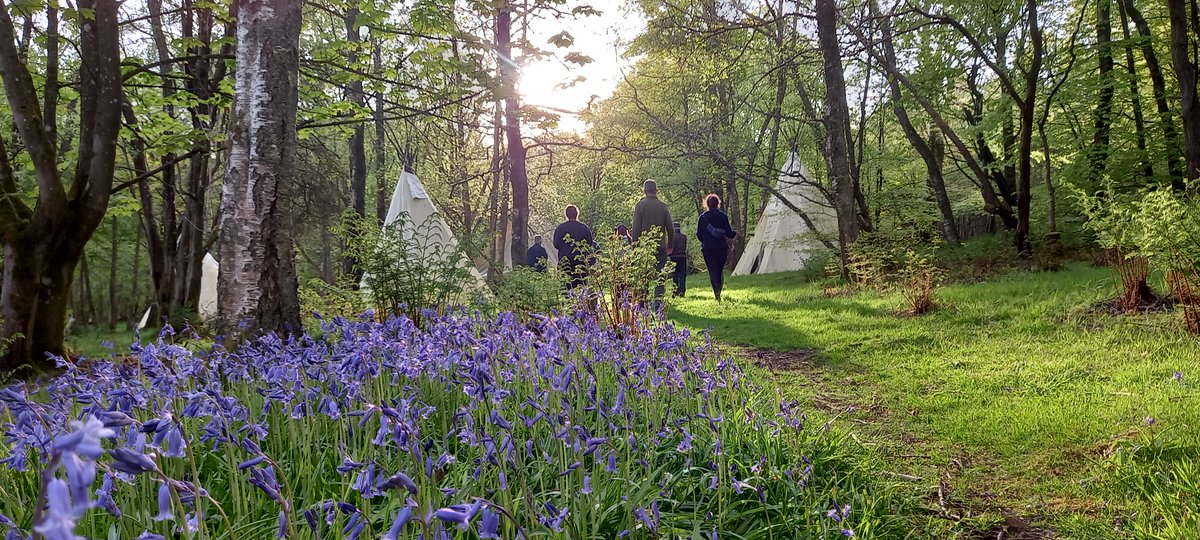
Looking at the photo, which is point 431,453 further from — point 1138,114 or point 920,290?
point 1138,114

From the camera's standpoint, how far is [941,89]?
11109mm

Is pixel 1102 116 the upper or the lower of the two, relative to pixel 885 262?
upper

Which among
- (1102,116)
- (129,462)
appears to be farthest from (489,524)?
(1102,116)

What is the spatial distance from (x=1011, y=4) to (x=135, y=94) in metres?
12.3

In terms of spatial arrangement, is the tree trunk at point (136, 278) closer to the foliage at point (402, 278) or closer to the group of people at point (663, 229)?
the group of people at point (663, 229)

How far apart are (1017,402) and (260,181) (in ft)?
16.9

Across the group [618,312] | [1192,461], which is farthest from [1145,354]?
[618,312]

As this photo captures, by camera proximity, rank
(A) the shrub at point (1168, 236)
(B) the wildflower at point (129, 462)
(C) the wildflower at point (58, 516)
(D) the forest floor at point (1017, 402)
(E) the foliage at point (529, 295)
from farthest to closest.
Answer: (E) the foliage at point (529, 295) → (A) the shrub at point (1168, 236) → (D) the forest floor at point (1017, 402) → (B) the wildflower at point (129, 462) → (C) the wildflower at point (58, 516)

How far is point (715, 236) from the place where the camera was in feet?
34.7

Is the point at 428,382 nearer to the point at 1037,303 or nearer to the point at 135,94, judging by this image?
the point at 1037,303

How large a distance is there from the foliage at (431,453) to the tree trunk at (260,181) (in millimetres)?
899

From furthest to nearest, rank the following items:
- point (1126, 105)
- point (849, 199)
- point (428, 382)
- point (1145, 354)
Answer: point (1126, 105), point (849, 199), point (1145, 354), point (428, 382)

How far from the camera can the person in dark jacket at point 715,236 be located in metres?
10.6

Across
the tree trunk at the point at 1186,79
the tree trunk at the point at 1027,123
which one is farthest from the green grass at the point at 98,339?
the tree trunk at the point at 1186,79
